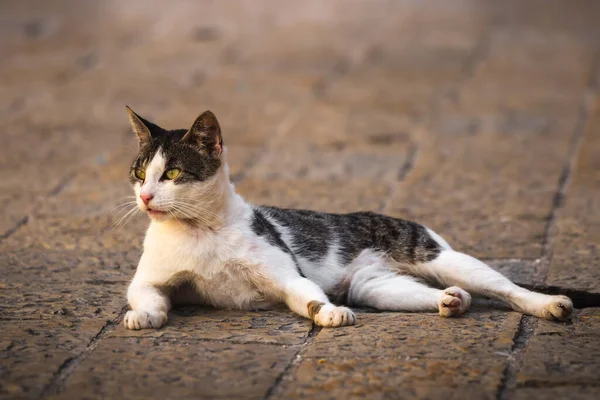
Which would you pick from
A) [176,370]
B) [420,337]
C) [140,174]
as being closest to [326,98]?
[140,174]

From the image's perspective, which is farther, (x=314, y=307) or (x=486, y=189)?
(x=486, y=189)

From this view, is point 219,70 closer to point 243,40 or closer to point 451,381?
point 243,40

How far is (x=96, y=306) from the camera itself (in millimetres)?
4672

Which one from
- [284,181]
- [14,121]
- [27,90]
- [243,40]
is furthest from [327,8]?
[284,181]

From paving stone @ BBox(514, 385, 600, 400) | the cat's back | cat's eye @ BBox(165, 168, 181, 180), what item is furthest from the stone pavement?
cat's eye @ BBox(165, 168, 181, 180)

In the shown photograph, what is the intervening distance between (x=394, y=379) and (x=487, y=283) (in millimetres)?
1023

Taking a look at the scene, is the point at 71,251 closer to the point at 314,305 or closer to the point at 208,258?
the point at 208,258

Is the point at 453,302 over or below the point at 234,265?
below

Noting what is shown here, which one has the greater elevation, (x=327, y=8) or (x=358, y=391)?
(x=327, y=8)

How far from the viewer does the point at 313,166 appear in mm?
7535

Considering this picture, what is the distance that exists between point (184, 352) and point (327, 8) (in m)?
10.5

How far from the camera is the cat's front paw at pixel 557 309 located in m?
4.31

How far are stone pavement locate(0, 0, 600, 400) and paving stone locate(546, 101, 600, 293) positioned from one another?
20mm

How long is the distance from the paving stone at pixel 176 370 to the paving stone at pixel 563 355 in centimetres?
97
